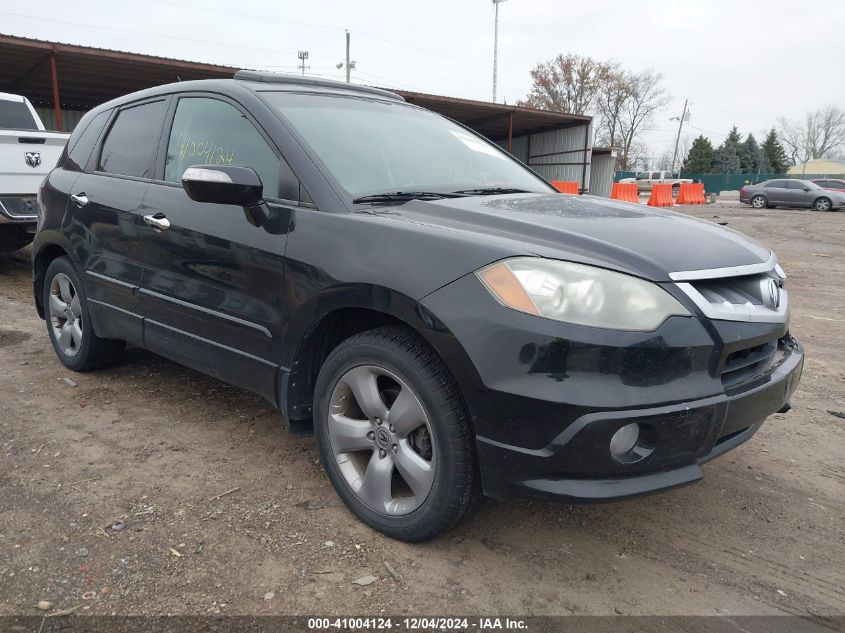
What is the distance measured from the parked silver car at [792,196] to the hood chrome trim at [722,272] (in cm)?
2803

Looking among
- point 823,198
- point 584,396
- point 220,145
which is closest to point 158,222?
point 220,145

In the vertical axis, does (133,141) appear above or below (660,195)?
above

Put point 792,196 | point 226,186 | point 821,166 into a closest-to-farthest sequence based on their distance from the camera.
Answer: point 226,186 → point 792,196 → point 821,166

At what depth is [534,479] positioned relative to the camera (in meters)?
1.99

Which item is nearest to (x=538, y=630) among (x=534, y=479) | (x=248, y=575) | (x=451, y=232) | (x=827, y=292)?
(x=534, y=479)

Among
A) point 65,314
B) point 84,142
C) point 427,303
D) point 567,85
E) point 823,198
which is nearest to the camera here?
point 427,303

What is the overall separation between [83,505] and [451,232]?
6.12 ft

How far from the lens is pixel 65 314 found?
4.17 meters

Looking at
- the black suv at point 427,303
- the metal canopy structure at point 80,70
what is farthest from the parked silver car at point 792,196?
the black suv at point 427,303

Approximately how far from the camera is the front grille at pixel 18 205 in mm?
6922

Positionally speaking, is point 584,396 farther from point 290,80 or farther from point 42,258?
point 42,258

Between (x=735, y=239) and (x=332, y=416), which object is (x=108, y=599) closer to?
(x=332, y=416)

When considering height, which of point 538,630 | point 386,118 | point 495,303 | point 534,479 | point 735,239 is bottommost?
point 538,630

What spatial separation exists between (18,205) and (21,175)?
0.33 meters
